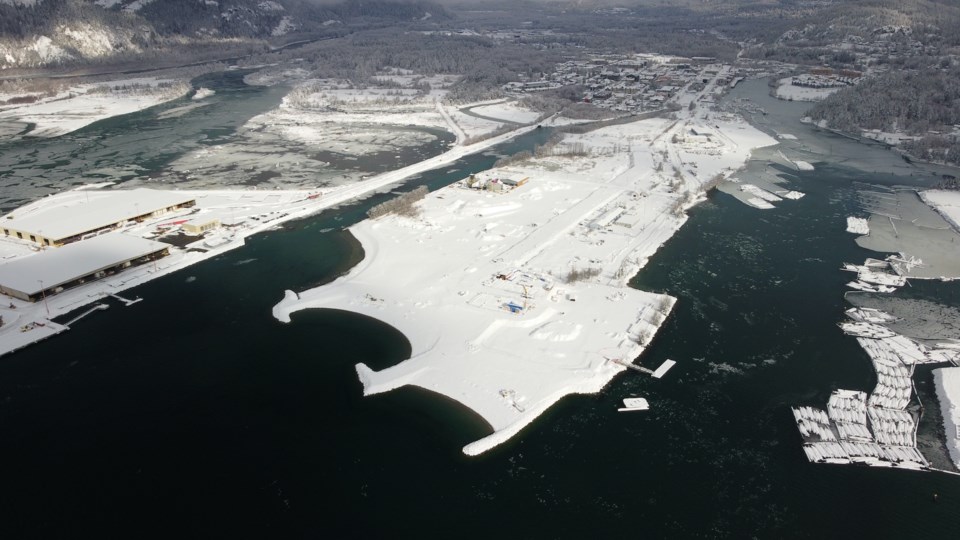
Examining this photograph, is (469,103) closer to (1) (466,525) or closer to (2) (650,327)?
(2) (650,327)

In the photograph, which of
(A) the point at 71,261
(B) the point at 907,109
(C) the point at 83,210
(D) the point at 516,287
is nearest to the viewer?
(D) the point at 516,287

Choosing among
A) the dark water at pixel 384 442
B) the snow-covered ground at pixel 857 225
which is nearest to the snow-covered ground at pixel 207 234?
the dark water at pixel 384 442

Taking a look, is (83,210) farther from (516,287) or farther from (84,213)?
(516,287)

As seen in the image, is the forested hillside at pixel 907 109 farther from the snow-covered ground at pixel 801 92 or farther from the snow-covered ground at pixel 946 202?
the snow-covered ground at pixel 946 202

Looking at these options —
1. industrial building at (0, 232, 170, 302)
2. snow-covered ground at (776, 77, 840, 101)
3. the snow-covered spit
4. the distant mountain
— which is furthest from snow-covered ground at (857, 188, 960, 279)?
the distant mountain

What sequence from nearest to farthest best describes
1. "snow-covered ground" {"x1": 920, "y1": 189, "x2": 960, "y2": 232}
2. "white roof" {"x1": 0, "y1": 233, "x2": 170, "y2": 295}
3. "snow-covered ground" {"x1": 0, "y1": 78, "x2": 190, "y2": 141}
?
"white roof" {"x1": 0, "y1": 233, "x2": 170, "y2": 295} < "snow-covered ground" {"x1": 920, "y1": 189, "x2": 960, "y2": 232} < "snow-covered ground" {"x1": 0, "y1": 78, "x2": 190, "y2": 141}

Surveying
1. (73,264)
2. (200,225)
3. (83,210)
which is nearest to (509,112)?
(200,225)

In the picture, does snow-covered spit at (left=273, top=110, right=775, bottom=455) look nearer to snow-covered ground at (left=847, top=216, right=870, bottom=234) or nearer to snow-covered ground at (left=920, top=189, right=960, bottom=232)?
snow-covered ground at (left=847, top=216, right=870, bottom=234)
